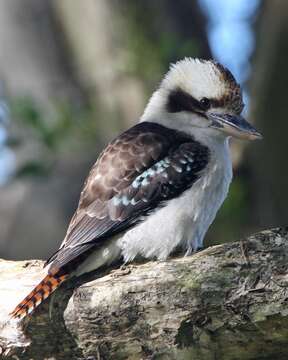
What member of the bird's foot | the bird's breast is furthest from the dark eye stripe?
the bird's foot

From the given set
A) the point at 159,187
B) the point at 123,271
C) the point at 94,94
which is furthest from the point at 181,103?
the point at 94,94

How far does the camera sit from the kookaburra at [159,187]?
5.32 metres

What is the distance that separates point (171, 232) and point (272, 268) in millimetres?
928

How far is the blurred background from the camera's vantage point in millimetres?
8594

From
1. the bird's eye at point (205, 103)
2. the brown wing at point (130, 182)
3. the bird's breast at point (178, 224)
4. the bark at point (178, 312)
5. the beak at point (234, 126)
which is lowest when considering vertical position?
the bark at point (178, 312)

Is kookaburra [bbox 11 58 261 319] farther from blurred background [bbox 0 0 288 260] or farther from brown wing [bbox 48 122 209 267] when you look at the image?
blurred background [bbox 0 0 288 260]

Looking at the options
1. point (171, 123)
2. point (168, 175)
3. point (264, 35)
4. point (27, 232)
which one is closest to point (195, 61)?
point (171, 123)

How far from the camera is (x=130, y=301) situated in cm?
481

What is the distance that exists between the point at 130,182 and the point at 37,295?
0.87 m

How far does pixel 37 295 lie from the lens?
4.93 metres

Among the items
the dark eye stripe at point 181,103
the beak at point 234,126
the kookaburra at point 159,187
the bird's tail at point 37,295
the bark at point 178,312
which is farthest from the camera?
the dark eye stripe at point 181,103

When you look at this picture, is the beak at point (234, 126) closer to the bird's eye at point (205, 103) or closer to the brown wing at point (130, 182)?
the bird's eye at point (205, 103)

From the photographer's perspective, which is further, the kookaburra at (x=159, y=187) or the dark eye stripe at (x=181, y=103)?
the dark eye stripe at (x=181, y=103)

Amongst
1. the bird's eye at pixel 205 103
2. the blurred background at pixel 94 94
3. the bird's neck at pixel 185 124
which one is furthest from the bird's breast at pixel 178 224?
the blurred background at pixel 94 94
